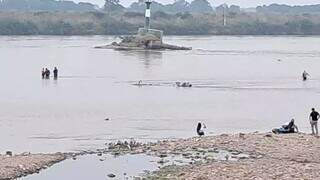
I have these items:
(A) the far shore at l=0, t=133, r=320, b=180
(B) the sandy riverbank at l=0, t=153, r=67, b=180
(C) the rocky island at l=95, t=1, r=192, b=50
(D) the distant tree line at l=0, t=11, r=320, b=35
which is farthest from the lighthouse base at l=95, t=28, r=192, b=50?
(B) the sandy riverbank at l=0, t=153, r=67, b=180

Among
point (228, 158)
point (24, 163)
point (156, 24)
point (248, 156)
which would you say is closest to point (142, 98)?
point (248, 156)

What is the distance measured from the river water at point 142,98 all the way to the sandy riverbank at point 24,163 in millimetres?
3379

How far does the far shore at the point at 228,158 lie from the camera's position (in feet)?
70.7

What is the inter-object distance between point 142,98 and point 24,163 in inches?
1061

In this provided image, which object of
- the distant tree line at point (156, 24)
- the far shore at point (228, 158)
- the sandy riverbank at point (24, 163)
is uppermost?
the far shore at point (228, 158)

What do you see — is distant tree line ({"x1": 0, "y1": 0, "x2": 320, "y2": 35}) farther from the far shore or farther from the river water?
the far shore

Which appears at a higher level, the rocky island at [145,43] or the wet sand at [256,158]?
the wet sand at [256,158]

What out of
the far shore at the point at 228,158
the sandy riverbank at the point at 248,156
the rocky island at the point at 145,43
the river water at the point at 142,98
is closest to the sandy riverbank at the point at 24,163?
the far shore at the point at 228,158

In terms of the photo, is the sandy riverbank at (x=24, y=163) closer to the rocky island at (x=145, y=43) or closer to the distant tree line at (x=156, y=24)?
the rocky island at (x=145, y=43)

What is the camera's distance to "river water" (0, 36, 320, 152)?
34.8m

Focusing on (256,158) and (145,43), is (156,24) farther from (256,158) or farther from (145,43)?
(256,158)

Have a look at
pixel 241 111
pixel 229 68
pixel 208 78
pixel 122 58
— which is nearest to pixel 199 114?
pixel 241 111

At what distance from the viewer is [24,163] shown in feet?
78.8

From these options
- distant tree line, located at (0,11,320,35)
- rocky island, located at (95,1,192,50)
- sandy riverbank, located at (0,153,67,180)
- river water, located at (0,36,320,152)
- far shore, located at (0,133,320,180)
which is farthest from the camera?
distant tree line, located at (0,11,320,35)
